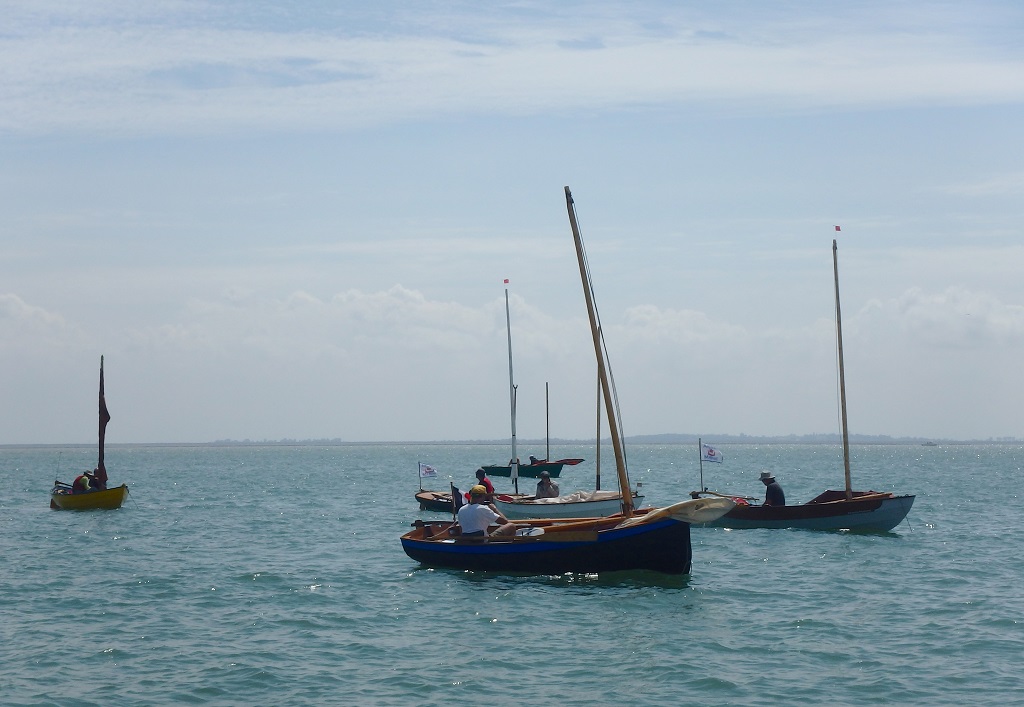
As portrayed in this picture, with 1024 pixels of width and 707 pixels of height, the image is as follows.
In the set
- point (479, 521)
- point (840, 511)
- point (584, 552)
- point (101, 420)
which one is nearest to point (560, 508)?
point (840, 511)

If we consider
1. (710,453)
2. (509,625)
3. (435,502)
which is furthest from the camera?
(435,502)

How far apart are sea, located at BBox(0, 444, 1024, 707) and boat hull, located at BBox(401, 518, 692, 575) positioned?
39 centimetres

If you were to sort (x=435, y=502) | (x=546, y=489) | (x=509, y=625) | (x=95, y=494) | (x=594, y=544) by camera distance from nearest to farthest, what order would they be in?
(x=509, y=625) < (x=594, y=544) < (x=546, y=489) < (x=435, y=502) < (x=95, y=494)

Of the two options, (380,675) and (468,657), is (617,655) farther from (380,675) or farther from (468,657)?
(380,675)

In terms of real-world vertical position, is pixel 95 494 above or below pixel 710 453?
below

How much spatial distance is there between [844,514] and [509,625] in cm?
1921

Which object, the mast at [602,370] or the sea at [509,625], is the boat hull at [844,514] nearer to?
the sea at [509,625]

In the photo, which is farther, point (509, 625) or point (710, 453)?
point (710, 453)

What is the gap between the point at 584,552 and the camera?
2680 centimetres

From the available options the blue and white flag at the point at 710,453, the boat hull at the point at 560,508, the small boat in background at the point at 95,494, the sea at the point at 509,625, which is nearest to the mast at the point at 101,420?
the small boat in background at the point at 95,494

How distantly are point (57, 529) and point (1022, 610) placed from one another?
1417 inches

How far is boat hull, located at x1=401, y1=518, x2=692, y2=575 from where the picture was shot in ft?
86.5

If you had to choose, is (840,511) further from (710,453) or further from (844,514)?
(710,453)

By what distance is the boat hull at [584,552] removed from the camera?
86.5 feet
